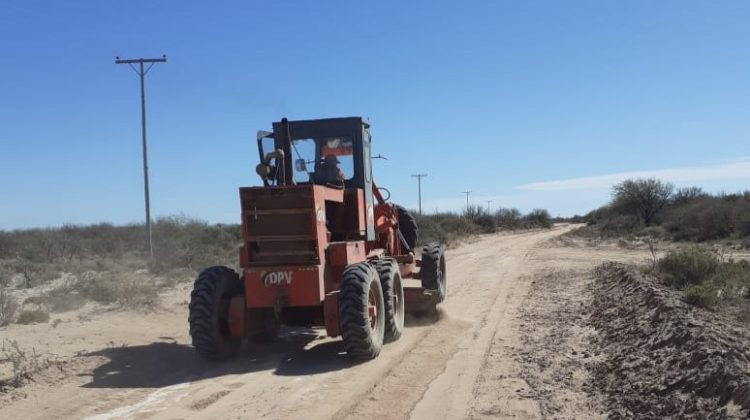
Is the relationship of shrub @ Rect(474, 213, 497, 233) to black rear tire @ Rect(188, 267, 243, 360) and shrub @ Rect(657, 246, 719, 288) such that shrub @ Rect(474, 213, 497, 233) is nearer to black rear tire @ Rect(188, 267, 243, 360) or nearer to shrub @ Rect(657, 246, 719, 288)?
shrub @ Rect(657, 246, 719, 288)

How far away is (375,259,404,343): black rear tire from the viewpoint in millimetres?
9734

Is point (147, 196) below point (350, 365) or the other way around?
the other way around

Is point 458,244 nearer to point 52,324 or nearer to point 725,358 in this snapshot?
point 52,324

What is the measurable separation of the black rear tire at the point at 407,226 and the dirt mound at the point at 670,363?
3.93 m

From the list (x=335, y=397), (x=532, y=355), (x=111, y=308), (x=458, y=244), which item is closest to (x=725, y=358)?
(x=532, y=355)

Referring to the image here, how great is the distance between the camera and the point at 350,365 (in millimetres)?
8531

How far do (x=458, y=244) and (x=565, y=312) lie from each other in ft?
88.8

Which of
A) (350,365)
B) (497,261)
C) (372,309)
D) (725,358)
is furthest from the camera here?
(497,261)

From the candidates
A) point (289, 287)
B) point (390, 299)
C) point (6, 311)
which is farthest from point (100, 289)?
point (390, 299)

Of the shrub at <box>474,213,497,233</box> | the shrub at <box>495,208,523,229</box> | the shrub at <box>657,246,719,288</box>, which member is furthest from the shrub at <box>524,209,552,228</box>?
the shrub at <box>657,246,719,288</box>

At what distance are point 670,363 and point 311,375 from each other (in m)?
4.08

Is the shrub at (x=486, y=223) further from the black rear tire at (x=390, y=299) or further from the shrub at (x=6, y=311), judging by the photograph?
the black rear tire at (x=390, y=299)

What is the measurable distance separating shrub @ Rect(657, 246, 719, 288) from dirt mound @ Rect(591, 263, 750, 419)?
3.63m

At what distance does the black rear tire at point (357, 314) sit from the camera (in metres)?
8.43
